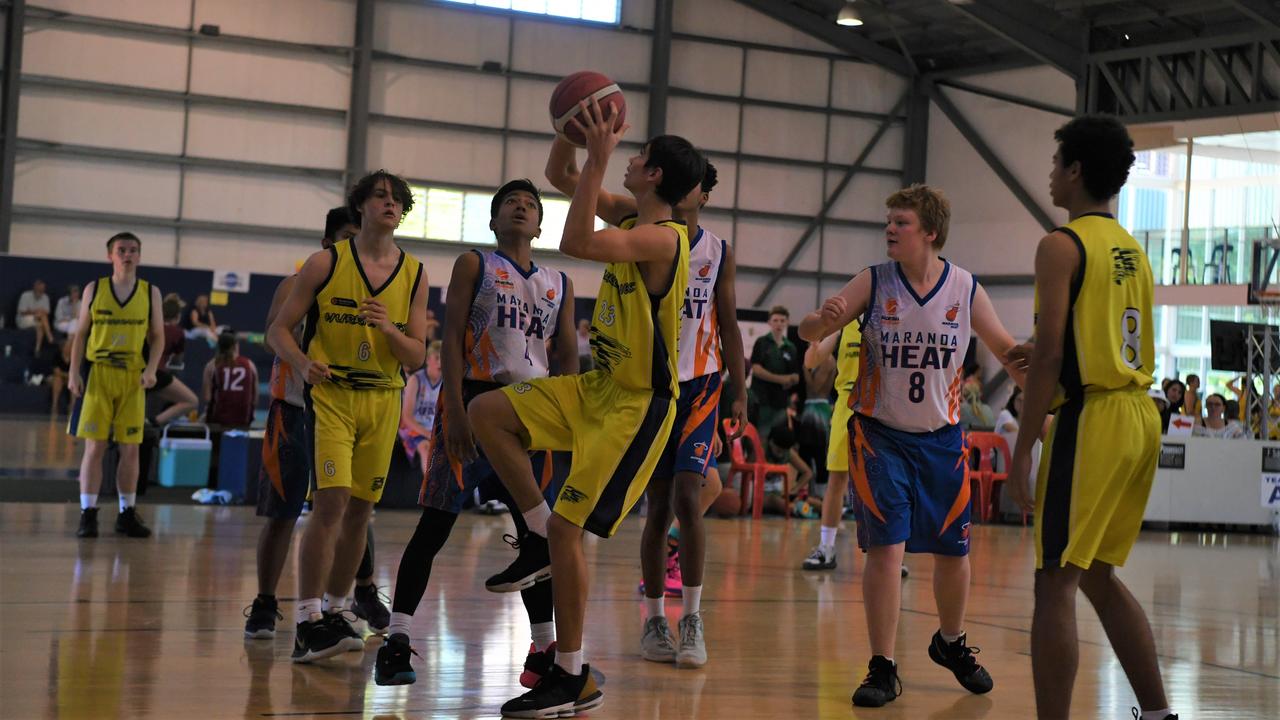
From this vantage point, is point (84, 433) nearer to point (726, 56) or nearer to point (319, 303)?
point (319, 303)

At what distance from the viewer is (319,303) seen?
15.7 ft

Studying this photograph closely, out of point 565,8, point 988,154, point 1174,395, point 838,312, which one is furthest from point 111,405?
point 988,154

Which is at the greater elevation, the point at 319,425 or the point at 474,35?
the point at 474,35

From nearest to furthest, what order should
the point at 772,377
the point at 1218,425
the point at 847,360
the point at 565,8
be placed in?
the point at 847,360 → the point at 772,377 → the point at 1218,425 → the point at 565,8

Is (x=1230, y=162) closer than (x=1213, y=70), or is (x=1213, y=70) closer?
(x=1213, y=70)

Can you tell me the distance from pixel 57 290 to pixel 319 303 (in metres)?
17.8

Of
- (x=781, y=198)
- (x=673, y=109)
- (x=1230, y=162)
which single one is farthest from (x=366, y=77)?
(x=1230, y=162)

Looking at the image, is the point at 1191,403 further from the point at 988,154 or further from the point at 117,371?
the point at 117,371

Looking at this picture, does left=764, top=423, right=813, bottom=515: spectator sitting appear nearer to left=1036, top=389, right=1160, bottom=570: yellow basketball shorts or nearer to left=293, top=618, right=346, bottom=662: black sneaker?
left=293, top=618, right=346, bottom=662: black sneaker

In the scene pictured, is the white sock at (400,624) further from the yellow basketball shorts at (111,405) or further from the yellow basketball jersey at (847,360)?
the yellow basketball shorts at (111,405)

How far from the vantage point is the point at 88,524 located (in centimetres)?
834

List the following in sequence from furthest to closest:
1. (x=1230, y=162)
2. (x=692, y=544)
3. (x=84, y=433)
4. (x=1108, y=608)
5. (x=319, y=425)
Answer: (x=1230, y=162) < (x=84, y=433) < (x=692, y=544) < (x=319, y=425) < (x=1108, y=608)

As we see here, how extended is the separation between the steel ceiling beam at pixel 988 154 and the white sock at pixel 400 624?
2103 cm

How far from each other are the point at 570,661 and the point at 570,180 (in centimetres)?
163
